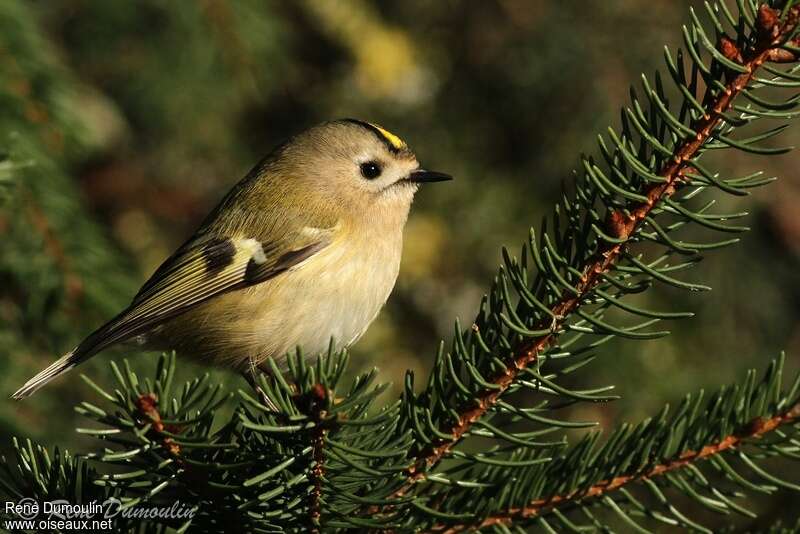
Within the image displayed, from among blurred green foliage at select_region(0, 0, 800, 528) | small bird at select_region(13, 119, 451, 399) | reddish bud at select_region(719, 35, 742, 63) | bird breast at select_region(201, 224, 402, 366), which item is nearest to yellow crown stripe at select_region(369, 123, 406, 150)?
small bird at select_region(13, 119, 451, 399)

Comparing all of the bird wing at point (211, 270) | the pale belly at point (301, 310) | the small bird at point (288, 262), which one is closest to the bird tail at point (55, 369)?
the small bird at point (288, 262)

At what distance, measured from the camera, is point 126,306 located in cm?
194

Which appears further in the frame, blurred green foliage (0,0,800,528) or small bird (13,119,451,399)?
blurred green foliage (0,0,800,528)

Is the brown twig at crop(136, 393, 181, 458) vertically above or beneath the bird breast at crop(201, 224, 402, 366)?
beneath

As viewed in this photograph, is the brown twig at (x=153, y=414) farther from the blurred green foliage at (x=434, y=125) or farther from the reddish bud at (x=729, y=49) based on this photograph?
the blurred green foliage at (x=434, y=125)

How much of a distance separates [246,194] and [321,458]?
134 cm

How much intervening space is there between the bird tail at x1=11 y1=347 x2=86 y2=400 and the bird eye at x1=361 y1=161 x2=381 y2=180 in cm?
86

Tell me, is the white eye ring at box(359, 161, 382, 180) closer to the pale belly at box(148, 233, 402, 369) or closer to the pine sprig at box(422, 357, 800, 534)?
the pale belly at box(148, 233, 402, 369)

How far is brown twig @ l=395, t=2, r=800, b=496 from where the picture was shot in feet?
3.38

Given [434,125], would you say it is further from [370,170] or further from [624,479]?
[624,479]

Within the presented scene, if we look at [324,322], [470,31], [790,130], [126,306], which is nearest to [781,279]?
[790,130]

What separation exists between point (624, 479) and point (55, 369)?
3.65 ft

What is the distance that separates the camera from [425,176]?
2156 mm

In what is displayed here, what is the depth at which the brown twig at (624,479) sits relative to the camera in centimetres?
119
